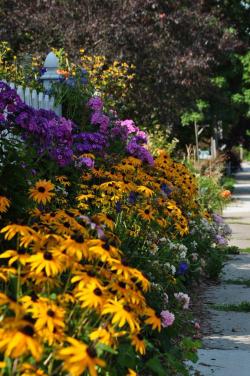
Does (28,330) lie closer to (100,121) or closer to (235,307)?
(235,307)

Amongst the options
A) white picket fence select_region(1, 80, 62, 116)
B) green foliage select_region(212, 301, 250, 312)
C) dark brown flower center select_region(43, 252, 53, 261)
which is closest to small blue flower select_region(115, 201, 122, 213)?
green foliage select_region(212, 301, 250, 312)

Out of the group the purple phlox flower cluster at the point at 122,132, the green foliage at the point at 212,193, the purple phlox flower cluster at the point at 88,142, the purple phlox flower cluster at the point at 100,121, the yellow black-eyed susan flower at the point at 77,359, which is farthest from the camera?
the green foliage at the point at 212,193

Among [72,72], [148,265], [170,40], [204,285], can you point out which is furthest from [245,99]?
[148,265]

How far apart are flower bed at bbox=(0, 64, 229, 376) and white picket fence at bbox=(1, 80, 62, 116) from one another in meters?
0.39

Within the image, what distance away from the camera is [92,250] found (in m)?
2.74

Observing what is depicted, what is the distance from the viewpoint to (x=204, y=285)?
25.6ft

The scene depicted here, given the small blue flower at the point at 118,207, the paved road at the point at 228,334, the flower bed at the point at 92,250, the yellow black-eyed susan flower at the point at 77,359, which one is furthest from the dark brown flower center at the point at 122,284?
the small blue flower at the point at 118,207

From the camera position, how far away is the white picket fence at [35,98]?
24.0 ft

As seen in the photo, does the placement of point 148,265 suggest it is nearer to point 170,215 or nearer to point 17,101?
point 170,215

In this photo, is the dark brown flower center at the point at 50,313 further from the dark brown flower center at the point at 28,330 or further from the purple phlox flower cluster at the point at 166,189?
the purple phlox flower cluster at the point at 166,189

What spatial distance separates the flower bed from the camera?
96.4 inches

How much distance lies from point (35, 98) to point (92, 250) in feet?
17.4

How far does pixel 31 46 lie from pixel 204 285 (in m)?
12.2

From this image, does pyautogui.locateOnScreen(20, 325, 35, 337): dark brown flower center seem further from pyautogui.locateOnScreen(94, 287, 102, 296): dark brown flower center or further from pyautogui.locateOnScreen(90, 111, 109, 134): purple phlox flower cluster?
pyautogui.locateOnScreen(90, 111, 109, 134): purple phlox flower cluster
